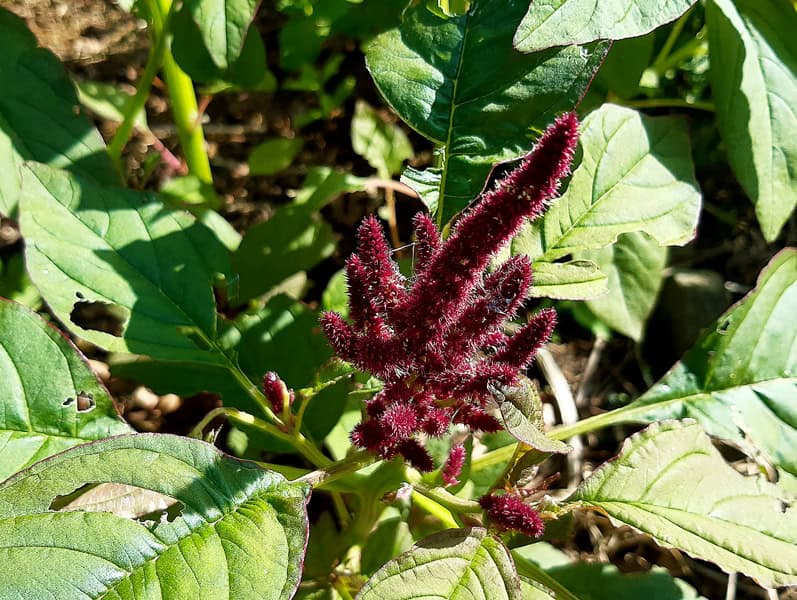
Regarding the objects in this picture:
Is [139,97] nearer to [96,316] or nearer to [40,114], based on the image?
[40,114]

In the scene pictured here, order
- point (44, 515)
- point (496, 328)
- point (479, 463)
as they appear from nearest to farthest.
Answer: point (44, 515), point (496, 328), point (479, 463)

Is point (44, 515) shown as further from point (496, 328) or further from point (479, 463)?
point (479, 463)

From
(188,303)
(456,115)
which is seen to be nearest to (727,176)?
(456,115)

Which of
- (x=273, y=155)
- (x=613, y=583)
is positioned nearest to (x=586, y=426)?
(x=613, y=583)

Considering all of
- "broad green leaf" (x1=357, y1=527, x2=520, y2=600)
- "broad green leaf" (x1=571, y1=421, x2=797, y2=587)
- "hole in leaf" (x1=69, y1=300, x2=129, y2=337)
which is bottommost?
"hole in leaf" (x1=69, y1=300, x2=129, y2=337)

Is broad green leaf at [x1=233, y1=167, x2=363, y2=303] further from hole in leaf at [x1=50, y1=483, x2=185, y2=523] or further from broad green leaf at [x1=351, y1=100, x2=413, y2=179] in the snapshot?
hole in leaf at [x1=50, y1=483, x2=185, y2=523]

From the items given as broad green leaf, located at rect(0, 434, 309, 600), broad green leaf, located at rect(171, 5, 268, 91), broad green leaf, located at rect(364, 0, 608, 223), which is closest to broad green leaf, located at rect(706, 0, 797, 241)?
broad green leaf, located at rect(364, 0, 608, 223)
